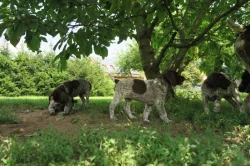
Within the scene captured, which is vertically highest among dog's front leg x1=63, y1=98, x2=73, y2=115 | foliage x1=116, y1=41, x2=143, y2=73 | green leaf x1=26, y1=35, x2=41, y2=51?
foliage x1=116, y1=41, x2=143, y2=73

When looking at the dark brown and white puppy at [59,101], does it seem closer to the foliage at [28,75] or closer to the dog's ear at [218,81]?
the dog's ear at [218,81]

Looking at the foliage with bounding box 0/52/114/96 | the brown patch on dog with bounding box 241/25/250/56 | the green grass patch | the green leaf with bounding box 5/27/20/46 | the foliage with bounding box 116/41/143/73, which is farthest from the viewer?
the foliage with bounding box 116/41/143/73

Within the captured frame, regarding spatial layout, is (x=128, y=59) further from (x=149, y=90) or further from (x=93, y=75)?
(x=149, y=90)

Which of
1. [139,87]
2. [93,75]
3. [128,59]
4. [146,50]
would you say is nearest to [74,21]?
[139,87]

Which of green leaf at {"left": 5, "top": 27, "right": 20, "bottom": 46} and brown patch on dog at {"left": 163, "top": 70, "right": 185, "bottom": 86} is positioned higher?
green leaf at {"left": 5, "top": 27, "right": 20, "bottom": 46}

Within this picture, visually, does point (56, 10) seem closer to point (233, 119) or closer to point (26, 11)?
point (26, 11)

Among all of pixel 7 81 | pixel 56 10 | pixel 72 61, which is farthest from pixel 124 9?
pixel 72 61

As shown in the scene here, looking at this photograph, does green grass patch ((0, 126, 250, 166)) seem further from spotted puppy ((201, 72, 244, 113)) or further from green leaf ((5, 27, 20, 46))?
spotted puppy ((201, 72, 244, 113))

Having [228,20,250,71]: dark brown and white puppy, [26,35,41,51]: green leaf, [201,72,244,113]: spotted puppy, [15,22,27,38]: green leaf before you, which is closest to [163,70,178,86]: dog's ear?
[201,72,244,113]: spotted puppy

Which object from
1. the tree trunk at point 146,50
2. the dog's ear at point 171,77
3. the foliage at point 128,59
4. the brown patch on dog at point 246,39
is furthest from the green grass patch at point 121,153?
the foliage at point 128,59

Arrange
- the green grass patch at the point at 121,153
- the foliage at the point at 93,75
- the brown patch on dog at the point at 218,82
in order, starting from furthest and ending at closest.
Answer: the foliage at the point at 93,75, the brown patch on dog at the point at 218,82, the green grass patch at the point at 121,153

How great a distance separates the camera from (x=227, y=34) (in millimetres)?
9430

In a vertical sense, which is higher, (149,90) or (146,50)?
(146,50)

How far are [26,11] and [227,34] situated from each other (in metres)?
7.22
